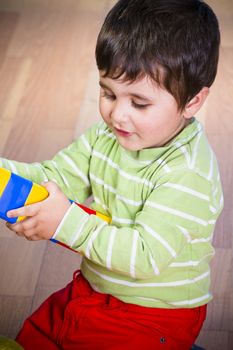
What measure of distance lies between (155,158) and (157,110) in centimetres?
10

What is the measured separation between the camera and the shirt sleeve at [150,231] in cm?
85

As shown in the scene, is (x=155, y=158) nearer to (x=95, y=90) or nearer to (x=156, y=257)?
(x=156, y=257)

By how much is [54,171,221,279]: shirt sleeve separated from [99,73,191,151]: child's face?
67mm

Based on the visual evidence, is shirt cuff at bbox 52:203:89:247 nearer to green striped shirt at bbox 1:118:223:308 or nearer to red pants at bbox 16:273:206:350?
green striped shirt at bbox 1:118:223:308

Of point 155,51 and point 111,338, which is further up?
point 155,51

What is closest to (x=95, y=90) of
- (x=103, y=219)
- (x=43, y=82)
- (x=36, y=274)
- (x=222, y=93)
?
(x=43, y=82)

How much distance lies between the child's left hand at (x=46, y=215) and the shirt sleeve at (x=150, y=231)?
0.03ft

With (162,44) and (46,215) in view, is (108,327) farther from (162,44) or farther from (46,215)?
(162,44)

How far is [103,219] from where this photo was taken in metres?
0.95

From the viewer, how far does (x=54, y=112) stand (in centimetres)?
186

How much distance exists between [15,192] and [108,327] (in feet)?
0.93

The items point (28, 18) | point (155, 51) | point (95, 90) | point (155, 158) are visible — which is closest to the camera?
point (155, 51)

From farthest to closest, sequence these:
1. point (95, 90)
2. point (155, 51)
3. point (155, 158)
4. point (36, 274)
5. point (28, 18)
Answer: point (28, 18), point (95, 90), point (36, 274), point (155, 158), point (155, 51)

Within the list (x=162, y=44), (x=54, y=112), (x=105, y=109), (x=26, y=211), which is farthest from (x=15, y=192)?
(x=54, y=112)
